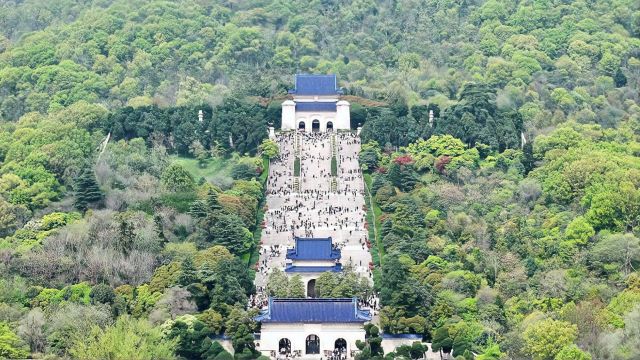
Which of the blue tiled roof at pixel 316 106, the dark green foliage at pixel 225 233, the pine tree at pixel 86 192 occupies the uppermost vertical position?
the blue tiled roof at pixel 316 106

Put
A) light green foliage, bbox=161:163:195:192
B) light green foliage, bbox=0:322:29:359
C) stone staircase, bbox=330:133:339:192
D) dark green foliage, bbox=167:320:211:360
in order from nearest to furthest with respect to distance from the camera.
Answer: light green foliage, bbox=0:322:29:359
dark green foliage, bbox=167:320:211:360
light green foliage, bbox=161:163:195:192
stone staircase, bbox=330:133:339:192

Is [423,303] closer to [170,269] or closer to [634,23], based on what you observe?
[170,269]

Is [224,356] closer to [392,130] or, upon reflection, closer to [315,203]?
[315,203]

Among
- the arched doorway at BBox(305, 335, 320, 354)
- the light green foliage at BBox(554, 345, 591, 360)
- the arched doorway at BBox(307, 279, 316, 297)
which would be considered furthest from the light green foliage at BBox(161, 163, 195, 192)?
the light green foliage at BBox(554, 345, 591, 360)

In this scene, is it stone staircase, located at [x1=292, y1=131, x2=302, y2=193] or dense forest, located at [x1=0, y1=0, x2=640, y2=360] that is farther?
stone staircase, located at [x1=292, y1=131, x2=302, y2=193]

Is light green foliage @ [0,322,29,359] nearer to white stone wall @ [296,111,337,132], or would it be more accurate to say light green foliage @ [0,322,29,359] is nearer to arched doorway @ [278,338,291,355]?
arched doorway @ [278,338,291,355]

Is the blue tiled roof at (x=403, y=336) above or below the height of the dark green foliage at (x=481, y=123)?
below

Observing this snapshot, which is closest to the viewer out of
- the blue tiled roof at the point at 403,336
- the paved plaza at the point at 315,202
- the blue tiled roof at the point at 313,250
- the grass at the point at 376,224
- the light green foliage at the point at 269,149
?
the blue tiled roof at the point at 403,336

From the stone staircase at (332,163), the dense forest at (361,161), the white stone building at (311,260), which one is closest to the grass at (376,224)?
the dense forest at (361,161)

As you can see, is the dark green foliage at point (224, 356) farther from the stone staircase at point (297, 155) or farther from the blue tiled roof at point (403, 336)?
the stone staircase at point (297, 155)
